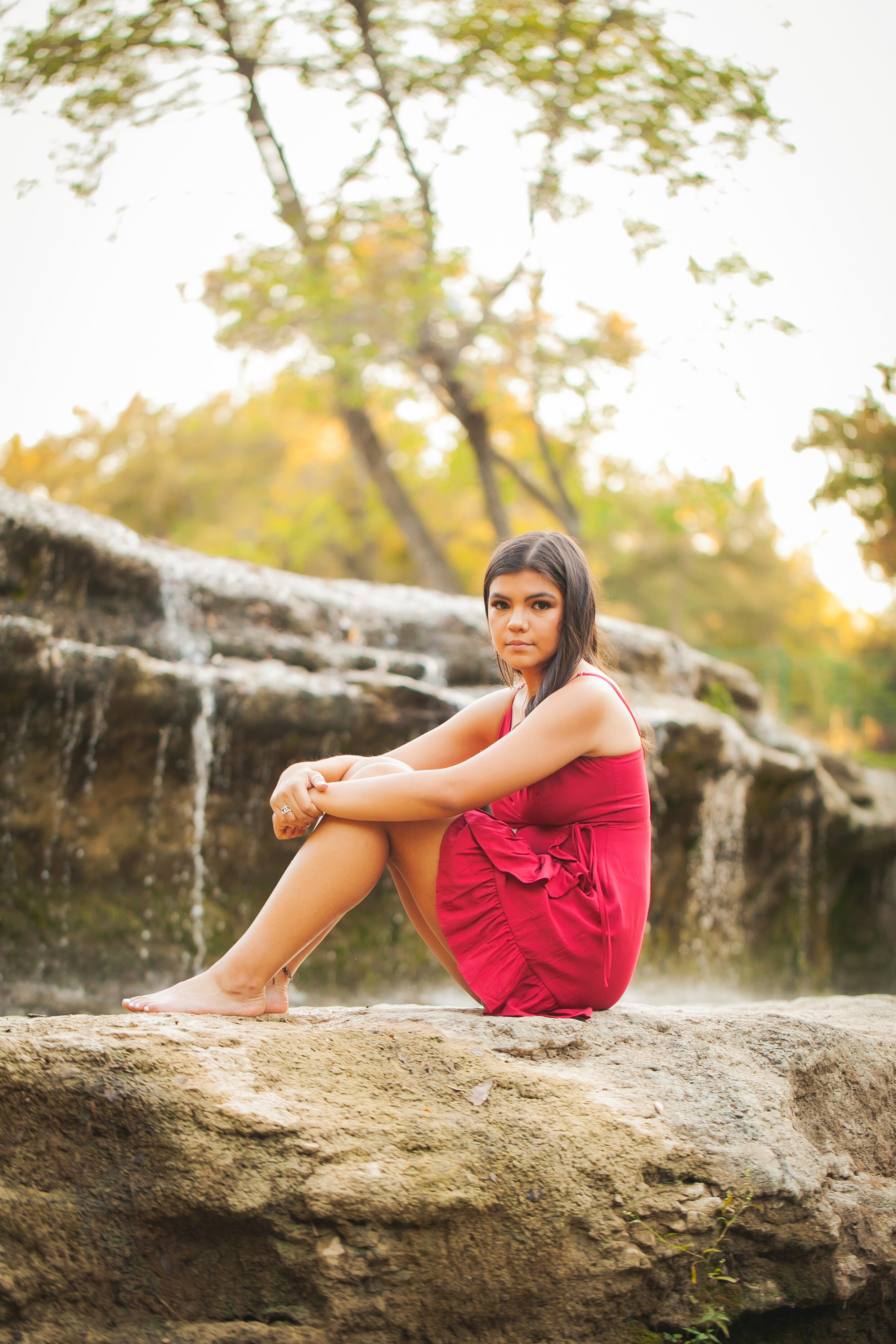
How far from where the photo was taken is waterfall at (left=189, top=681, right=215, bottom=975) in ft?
17.6

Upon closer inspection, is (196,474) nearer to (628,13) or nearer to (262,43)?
(262,43)

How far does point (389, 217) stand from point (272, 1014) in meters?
10.3

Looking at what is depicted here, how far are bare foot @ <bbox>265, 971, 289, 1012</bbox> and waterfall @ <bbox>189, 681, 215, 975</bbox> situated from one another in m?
2.88

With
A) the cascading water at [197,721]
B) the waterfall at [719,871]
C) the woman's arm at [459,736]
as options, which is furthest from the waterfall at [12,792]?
the waterfall at [719,871]

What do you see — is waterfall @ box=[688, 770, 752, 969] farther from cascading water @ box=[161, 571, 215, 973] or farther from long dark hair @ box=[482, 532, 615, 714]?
long dark hair @ box=[482, 532, 615, 714]

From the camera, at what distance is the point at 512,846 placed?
2.63m

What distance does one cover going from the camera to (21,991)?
5.05 meters

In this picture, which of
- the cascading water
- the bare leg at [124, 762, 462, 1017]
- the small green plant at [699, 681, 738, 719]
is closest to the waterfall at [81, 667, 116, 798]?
the cascading water

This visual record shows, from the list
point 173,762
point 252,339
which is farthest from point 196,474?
point 173,762

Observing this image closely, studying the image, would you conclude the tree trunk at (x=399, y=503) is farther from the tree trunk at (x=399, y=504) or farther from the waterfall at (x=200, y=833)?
the waterfall at (x=200, y=833)

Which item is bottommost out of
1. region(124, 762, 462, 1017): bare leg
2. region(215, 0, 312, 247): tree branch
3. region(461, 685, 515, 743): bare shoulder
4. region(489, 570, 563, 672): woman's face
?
region(124, 762, 462, 1017): bare leg

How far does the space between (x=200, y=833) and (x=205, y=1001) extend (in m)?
3.10

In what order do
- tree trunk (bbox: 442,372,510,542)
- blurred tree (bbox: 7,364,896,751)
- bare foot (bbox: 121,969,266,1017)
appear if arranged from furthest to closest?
blurred tree (bbox: 7,364,896,751) → tree trunk (bbox: 442,372,510,542) → bare foot (bbox: 121,969,266,1017)

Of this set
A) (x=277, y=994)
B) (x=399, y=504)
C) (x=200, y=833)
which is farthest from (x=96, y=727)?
(x=399, y=504)
